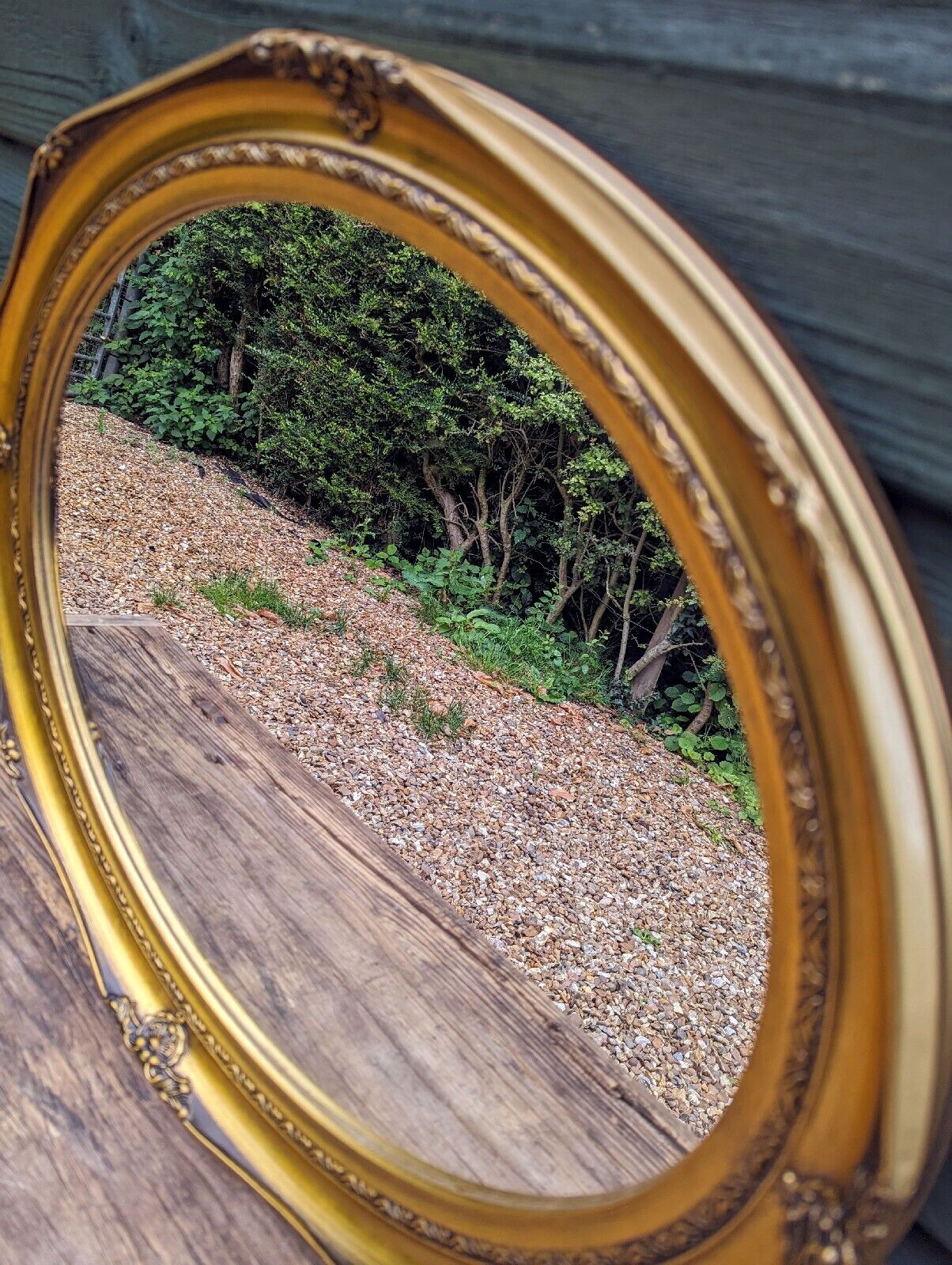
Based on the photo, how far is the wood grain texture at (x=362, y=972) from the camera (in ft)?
2.43

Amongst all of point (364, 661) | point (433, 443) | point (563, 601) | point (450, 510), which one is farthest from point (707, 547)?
point (450, 510)

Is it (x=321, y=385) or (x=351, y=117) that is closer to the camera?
(x=351, y=117)

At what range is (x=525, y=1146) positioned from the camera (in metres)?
0.73

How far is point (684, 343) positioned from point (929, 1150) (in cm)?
34

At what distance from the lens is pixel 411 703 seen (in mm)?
3082

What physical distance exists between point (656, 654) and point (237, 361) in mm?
2471

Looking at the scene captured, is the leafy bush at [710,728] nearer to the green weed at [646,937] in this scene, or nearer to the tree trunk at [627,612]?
the tree trunk at [627,612]

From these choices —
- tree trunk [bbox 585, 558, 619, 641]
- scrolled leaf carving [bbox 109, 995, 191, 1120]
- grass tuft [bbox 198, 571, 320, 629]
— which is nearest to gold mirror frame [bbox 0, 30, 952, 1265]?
scrolled leaf carving [bbox 109, 995, 191, 1120]

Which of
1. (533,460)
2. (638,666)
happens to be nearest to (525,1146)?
(638,666)

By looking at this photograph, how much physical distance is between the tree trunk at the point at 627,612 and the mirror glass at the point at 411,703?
0.04 metres

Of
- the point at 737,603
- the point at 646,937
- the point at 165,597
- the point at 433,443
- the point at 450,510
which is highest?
the point at 433,443

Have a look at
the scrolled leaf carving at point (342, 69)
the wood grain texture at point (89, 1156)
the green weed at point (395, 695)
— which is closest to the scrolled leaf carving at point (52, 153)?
the scrolled leaf carving at point (342, 69)

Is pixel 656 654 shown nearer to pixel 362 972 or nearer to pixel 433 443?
pixel 433 443

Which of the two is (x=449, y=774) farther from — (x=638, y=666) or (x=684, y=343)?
(x=684, y=343)
